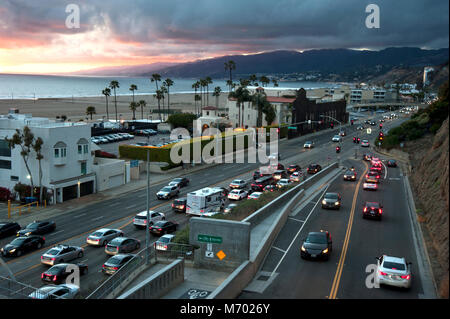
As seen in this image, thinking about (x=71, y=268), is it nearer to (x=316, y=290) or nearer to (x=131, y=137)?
(x=316, y=290)

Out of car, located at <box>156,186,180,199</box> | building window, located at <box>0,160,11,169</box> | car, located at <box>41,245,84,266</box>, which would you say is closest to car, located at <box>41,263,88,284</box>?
car, located at <box>41,245,84,266</box>

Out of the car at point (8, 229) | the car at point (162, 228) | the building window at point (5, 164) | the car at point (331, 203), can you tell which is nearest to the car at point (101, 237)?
the car at point (162, 228)

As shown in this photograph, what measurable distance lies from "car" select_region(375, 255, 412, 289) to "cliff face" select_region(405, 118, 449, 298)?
4.52ft

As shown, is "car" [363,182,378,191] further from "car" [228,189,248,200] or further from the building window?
the building window

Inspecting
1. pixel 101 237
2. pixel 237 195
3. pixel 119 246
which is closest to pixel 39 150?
pixel 101 237

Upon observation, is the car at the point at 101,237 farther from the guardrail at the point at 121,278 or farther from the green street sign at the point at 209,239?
the green street sign at the point at 209,239

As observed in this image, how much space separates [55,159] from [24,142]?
3.60 meters

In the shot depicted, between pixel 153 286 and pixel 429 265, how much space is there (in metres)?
14.6

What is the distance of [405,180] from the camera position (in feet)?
180

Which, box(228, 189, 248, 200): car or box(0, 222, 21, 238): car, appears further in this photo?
box(228, 189, 248, 200): car

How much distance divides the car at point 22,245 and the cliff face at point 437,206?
26.5 m

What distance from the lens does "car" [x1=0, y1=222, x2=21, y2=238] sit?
34.3m

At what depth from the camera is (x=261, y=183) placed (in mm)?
51781
